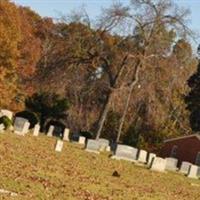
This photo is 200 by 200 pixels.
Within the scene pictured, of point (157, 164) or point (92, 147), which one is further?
point (92, 147)

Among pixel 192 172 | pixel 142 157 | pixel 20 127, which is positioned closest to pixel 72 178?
pixel 20 127

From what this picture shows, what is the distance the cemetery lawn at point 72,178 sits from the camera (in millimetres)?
19281

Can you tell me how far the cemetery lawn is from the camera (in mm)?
19281

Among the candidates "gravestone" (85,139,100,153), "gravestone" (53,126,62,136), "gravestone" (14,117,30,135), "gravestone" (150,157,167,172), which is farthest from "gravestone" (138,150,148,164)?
"gravestone" (53,126,62,136)

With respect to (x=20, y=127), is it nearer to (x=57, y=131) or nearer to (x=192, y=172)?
(x=192, y=172)

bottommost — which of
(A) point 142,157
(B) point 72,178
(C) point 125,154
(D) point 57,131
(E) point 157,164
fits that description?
(B) point 72,178

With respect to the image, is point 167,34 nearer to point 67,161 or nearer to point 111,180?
point 67,161

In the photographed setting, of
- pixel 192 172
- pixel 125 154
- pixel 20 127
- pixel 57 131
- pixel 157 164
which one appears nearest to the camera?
pixel 157 164

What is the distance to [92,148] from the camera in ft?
135

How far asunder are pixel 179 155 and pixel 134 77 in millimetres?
19138

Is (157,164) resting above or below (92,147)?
below

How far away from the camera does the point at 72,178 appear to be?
2417 centimetres

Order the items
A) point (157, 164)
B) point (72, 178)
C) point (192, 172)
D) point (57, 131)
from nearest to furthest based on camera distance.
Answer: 1. point (72, 178)
2. point (157, 164)
3. point (192, 172)
4. point (57, 131)

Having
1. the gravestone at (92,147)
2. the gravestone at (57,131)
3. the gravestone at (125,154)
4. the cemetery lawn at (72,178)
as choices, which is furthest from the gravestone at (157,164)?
the gravestone at (57,131)
